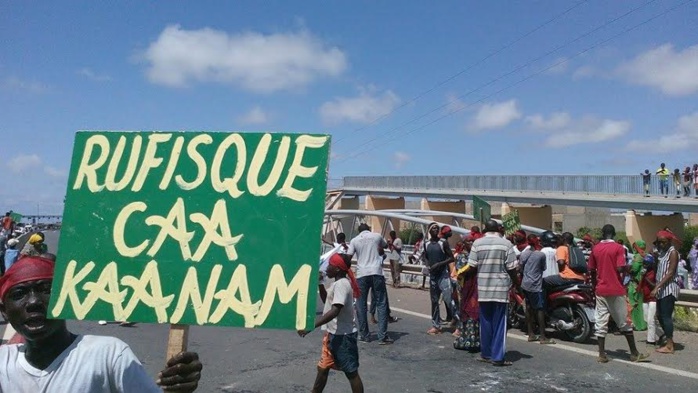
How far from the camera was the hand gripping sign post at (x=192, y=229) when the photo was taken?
276 centimetres

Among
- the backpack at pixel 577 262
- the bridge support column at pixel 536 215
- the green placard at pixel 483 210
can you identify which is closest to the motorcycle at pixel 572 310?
the backpack at pixel 577 262

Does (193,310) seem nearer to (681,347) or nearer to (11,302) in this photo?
(11,302)

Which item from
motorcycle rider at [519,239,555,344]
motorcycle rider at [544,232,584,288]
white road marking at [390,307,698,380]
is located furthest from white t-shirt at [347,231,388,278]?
motorcycle rider at [544,232,584,288]

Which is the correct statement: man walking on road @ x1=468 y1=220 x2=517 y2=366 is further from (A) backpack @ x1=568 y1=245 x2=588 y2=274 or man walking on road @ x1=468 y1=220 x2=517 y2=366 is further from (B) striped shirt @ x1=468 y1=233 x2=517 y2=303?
(A) backpack @ x1=568 y1=245 x2=588 y2=274

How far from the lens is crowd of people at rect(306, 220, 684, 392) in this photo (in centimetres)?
835

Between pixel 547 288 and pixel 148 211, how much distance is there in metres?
8.36

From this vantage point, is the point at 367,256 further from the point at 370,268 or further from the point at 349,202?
the point at 349,202

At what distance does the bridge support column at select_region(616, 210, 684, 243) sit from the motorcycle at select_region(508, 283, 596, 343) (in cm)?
2642

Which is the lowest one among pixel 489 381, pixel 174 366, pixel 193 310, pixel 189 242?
pixel 489 381

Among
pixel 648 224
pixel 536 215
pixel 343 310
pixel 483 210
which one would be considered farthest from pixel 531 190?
pixel 343 310

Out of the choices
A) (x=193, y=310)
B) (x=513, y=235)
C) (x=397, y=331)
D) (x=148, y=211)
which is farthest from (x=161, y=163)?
(x=513, y=235)

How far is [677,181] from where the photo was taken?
31688 millimetres

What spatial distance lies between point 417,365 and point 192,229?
5853 millimetres

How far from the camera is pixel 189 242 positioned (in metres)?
2.83
